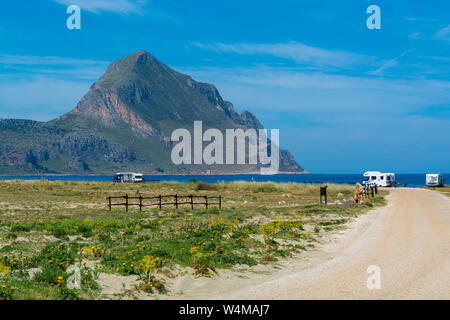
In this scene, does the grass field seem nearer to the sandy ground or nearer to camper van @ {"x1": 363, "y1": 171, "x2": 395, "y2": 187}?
the sandy ground

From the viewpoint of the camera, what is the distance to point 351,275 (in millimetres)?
12094

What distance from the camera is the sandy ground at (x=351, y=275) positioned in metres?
10.2

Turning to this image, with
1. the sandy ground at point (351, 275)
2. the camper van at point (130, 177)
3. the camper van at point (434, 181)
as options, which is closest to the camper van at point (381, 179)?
the camper van at point (434, 181)

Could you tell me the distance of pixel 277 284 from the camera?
11.3 meters

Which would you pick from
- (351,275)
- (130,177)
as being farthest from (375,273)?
(130,177)

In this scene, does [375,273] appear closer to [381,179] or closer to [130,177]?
[381,179]

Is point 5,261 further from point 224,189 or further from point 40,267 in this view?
point 224,189

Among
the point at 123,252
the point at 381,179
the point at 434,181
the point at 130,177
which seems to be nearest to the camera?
the point at 123,252

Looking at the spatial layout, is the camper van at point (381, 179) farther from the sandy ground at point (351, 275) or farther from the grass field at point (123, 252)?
the sandy ground at point (351, 275)

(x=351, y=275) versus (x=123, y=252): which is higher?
(x=123, y=252)

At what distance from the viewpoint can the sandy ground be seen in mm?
10250
